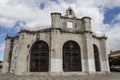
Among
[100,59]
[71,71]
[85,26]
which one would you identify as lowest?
[71,71]

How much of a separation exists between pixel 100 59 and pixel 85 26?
7772mm

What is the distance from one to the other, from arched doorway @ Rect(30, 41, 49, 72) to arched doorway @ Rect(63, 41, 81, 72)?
129 inches

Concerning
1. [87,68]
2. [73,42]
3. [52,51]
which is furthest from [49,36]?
[87,68]

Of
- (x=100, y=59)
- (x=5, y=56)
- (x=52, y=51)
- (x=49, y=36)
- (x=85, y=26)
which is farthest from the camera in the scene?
(x=5, y=56)

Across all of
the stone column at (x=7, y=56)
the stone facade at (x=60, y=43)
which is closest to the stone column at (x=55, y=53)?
the stone facade at (x=60, y=43)

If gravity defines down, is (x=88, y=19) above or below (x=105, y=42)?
above

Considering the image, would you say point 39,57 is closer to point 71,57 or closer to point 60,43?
point 60,43

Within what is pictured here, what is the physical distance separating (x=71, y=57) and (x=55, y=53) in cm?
363

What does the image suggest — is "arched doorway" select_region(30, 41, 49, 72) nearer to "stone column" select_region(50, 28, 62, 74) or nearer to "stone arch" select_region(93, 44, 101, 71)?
"stone column" select_region(50, 28, 62, 74)

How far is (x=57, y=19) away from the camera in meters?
23.8

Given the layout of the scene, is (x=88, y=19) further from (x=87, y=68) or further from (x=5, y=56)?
(x=5, y=56)

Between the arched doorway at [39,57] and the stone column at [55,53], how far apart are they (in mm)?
1560

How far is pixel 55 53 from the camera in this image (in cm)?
2195

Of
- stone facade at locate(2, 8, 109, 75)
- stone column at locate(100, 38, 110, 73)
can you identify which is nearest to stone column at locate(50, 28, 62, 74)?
stone facade at locate(2, 8, 109, 75)
